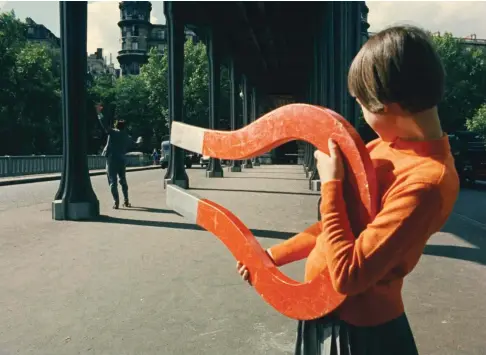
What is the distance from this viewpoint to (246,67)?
32750mm

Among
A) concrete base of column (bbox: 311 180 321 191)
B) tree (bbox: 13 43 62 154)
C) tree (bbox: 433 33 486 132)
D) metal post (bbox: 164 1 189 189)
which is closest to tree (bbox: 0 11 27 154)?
tree (bbox: 13 43 62 154)

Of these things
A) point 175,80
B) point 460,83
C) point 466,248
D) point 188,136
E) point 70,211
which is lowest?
point 466,248

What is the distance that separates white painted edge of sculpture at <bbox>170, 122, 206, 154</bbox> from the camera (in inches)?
65.5

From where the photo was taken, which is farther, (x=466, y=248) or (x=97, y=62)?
(x=97, y=62)

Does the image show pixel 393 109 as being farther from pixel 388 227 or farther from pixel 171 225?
pixel 171 225

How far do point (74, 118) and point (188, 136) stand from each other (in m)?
8.21

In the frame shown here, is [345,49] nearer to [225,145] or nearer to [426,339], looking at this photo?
[426,339]

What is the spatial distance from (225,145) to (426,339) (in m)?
2.73

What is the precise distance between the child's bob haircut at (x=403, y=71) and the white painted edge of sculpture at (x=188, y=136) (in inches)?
22.0

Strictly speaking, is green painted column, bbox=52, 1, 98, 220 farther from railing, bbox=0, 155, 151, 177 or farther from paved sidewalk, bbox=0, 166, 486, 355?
railing, bbox=0, 155, 151, 177

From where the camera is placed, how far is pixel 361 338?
153 cm

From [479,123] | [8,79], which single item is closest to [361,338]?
[8,79]

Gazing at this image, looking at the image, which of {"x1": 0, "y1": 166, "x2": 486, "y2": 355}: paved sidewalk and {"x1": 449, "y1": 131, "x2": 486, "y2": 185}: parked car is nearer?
{"x1": 0, "y1": 166, "x2": 486, "y2": 355}: paved sidewalk

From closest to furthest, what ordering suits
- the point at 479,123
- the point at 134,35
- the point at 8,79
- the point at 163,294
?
the point at 163,294, the point at 8,79, the point at 479,123, the point at 134,35
